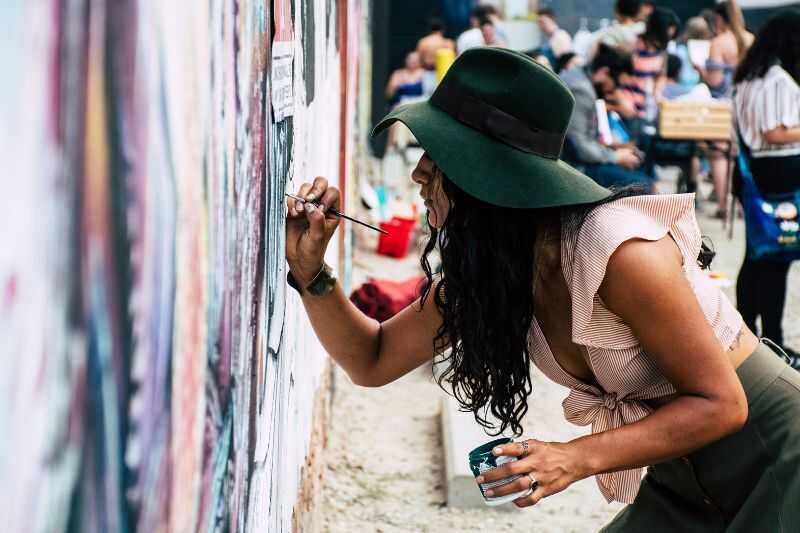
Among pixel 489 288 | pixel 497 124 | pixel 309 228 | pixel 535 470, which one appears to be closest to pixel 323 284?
pixel 309 228

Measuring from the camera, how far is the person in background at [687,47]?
10.5 metres

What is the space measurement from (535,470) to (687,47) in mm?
9834

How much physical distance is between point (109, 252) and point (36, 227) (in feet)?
0.58

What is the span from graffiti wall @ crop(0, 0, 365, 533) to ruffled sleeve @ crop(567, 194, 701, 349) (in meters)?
0.59

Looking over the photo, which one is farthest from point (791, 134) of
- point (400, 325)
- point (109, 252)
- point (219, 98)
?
point (109, 252)

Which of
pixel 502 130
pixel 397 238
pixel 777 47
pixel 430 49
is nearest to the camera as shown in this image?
pixel 502 130

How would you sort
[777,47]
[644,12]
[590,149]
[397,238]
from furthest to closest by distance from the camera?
1. [644,12]
2. [397,238]
3. [590,149]
4. [777,47]

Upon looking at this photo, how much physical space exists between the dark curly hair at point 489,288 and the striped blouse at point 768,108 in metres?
3.17

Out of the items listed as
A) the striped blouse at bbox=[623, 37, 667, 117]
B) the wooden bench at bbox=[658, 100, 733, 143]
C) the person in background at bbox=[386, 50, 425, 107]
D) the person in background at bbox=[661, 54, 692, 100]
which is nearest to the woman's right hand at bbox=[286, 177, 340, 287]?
the striped blouse at bbox=[623, 37, 667, 117]

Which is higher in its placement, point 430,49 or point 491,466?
point 491,466

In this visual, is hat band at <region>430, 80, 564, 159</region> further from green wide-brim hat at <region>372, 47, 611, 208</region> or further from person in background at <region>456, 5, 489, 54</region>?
person in background at <region>456, 5, 489, 54</region>

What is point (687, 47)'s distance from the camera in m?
10.9

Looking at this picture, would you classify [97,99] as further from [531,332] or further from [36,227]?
[531,332]

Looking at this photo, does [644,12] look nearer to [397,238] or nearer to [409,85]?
[409,85]
